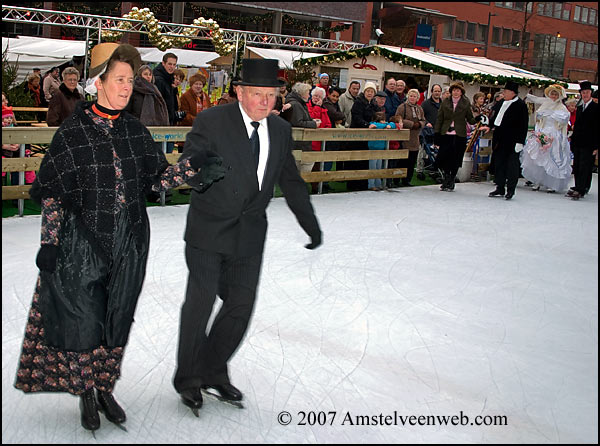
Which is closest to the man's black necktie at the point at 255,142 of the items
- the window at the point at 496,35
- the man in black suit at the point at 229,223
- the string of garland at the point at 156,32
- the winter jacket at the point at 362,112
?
the man in black suit at the point at 229,223

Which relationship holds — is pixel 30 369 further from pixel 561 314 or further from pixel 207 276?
pixel 561 314

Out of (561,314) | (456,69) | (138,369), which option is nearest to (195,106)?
(561,314)

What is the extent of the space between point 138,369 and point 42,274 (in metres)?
1.07

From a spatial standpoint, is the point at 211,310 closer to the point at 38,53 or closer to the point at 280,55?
the point at 38,53

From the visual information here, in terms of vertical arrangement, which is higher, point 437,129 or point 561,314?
point 437,129

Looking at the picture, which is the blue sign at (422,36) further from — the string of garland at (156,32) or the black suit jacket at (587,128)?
the black suit jacket at (587,128)

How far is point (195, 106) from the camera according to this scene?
34.0 feet

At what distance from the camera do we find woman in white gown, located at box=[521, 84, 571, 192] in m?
12.8

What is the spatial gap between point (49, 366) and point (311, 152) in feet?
24.8

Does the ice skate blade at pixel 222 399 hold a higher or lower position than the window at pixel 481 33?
lower

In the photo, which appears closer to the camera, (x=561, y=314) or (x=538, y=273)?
(x=561, y=314)

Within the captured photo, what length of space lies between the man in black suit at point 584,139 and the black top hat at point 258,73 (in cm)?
954

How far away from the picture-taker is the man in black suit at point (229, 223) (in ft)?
11.2

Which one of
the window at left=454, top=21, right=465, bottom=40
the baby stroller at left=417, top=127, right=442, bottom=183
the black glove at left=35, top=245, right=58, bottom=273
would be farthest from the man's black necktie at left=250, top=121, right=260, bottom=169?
the window at left=454, top=21, right=465, bottom=40
